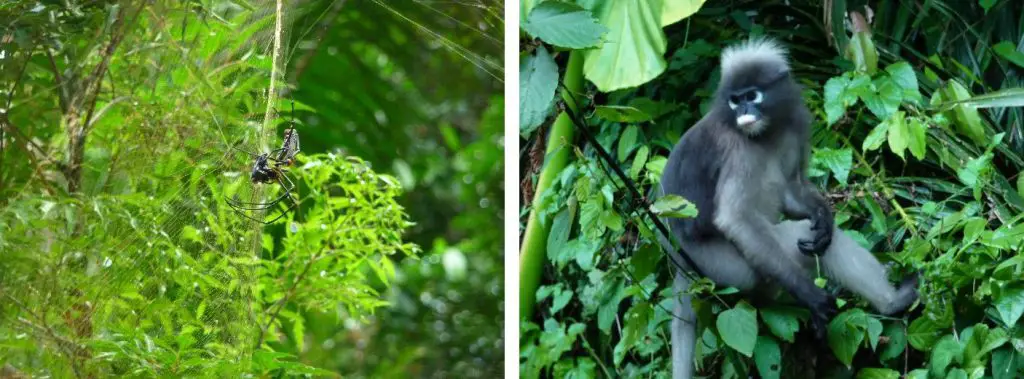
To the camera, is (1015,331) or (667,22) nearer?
(1015,331)

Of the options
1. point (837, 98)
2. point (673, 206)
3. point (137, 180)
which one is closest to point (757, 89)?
point (837, 98)

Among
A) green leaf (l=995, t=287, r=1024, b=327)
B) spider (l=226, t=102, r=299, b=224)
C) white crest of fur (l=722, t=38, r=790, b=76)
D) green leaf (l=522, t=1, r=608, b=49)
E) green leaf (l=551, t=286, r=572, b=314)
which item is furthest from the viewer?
green leaf (l=551, t=286, r=572, b=314)

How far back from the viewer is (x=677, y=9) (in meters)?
1.37

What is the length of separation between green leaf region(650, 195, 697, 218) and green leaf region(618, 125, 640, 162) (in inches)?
6.0

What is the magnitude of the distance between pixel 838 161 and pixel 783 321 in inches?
9.1

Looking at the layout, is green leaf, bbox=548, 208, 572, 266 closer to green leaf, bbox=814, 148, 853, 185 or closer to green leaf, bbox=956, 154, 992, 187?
green leaf, bbox=814, 148, 853, 185

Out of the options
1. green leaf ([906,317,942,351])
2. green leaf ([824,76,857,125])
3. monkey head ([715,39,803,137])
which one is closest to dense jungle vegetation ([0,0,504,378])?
monkey head ([715,39,803,137])

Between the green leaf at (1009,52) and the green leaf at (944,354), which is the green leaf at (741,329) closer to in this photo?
the green leaf at (944,354)

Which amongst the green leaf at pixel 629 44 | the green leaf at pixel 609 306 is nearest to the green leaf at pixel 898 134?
the green leaf at pixel 629 44

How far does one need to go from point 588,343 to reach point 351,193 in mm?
478

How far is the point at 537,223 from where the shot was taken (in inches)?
57.8

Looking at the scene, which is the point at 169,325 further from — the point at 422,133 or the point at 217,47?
the point at 422,133

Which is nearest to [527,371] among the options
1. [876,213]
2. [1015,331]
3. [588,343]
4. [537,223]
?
[588,343]

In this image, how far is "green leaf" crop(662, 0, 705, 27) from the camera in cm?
136
